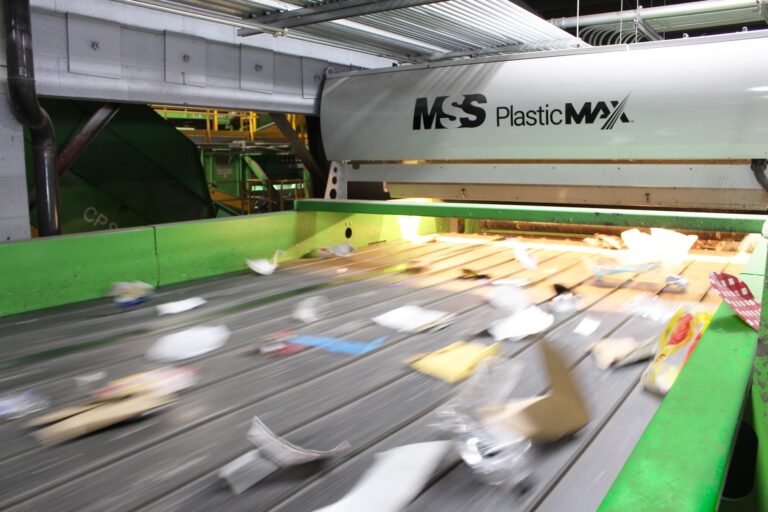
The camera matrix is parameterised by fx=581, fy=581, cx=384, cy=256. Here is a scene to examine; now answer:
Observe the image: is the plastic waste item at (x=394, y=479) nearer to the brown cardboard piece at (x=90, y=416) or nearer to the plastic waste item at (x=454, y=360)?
the plastic waste item at (x=454, y=360)

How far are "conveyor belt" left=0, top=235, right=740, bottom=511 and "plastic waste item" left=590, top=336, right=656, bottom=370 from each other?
0.03 meters

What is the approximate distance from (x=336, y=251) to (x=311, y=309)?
3.86 feet

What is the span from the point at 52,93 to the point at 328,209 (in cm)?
140

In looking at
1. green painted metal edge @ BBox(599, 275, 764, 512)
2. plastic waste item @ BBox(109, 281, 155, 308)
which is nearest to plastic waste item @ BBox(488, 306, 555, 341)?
green painted metal edge @ BBox(599, 275, 764, 512)

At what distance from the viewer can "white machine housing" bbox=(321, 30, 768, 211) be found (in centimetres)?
248

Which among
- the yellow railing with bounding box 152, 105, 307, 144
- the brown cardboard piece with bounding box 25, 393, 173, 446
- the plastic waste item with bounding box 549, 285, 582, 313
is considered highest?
the yellow railing with bounding box 152, 105, 307, 144

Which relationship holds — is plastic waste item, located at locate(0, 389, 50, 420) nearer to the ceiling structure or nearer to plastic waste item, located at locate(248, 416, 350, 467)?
plastic waste item, located at locate(248, 416, 350, 467)

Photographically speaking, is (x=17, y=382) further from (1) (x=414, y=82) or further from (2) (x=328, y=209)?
(1) (x=414, y=82)

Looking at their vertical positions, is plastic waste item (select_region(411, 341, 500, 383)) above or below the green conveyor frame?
below

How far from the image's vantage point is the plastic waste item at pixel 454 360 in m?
1.51

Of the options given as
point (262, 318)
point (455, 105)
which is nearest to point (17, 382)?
point (262, 318)

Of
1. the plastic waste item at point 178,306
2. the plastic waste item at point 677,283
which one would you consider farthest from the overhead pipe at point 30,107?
the plastic waste item at point 677,283

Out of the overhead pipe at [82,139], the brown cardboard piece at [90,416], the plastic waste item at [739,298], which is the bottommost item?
the brown cardboard piece at [90,416]

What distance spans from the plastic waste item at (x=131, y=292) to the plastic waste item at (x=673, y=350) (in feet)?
5.96
